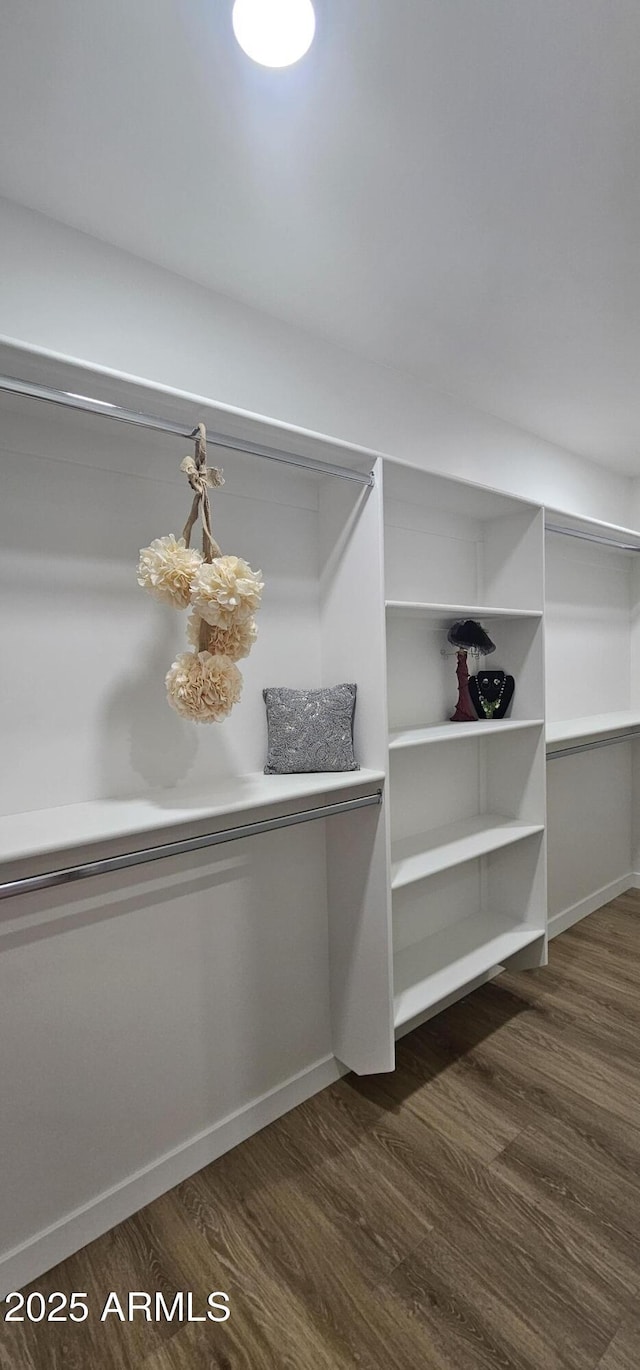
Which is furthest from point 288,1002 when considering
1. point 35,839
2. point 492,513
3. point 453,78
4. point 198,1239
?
point 453,78

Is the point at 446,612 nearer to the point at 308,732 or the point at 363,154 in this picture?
the point at 308,732

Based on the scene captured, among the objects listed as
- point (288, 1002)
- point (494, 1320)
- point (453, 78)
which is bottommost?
point (494, 1320)

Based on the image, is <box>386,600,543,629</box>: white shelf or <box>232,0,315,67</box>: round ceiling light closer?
<box>232,0,315,67</box>: round ceiling light

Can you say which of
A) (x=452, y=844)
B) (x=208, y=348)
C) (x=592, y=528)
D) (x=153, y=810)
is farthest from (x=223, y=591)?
(x=592, y=528)

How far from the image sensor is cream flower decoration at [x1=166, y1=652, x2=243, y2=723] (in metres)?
1.34

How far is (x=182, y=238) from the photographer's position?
5.11 ft

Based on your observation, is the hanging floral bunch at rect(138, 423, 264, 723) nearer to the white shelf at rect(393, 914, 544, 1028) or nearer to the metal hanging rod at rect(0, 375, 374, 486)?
the metal hanging rod at rect(0, 375, 374, 486)

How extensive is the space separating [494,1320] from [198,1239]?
2.37 feet

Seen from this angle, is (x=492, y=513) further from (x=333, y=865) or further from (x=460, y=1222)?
(x=460, y=1222)

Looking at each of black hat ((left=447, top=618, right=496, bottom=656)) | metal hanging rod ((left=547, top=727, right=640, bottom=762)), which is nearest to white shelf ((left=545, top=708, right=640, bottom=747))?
metal hanging rod ((left=547, top=727, right=640, bottom=762))

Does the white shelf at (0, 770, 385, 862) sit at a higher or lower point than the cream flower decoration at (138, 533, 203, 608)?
lower

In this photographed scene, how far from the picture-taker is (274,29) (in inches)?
39.4

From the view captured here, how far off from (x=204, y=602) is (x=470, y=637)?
132 cm

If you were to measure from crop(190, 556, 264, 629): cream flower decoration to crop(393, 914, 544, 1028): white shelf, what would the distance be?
4.53 ft
